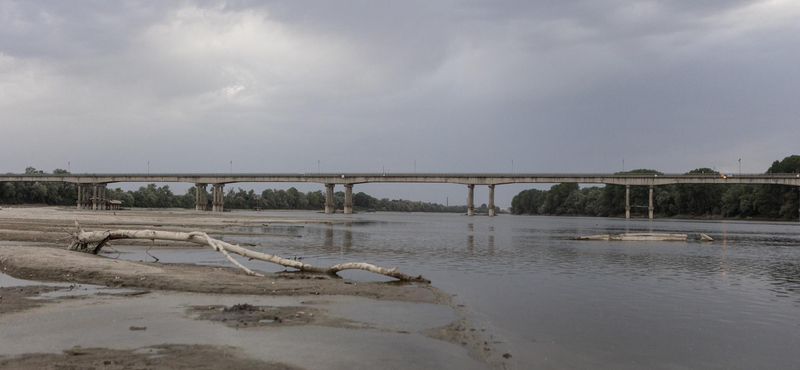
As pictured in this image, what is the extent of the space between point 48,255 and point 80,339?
12.3 metres

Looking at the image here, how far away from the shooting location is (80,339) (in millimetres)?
8758

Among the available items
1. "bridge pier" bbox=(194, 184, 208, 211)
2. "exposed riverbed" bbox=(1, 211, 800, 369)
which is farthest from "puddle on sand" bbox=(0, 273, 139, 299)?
"bridge pier" bbox=(194, 184, 208, 211)

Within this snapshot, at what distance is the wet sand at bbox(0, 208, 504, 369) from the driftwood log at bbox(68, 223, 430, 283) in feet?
1.97

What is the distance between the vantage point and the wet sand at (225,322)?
8.10 metres

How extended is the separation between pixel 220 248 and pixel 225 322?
8.66 metres

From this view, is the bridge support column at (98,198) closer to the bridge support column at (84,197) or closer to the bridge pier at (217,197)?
the bridge support column at (84,197)

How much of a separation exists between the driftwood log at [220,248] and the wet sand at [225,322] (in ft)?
1.97

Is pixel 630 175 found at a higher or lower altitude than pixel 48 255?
higher

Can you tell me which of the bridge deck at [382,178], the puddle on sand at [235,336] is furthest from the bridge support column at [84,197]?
the puddle on sand at [235,336]

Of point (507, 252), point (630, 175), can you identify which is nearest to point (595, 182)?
point (630, 175)

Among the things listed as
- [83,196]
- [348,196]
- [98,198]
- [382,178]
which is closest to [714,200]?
[382,178]

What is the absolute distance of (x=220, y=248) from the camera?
1853cm

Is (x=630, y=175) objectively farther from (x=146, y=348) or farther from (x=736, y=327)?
(x=146, y=348)

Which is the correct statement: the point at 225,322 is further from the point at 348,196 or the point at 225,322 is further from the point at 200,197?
the point at 200,197
